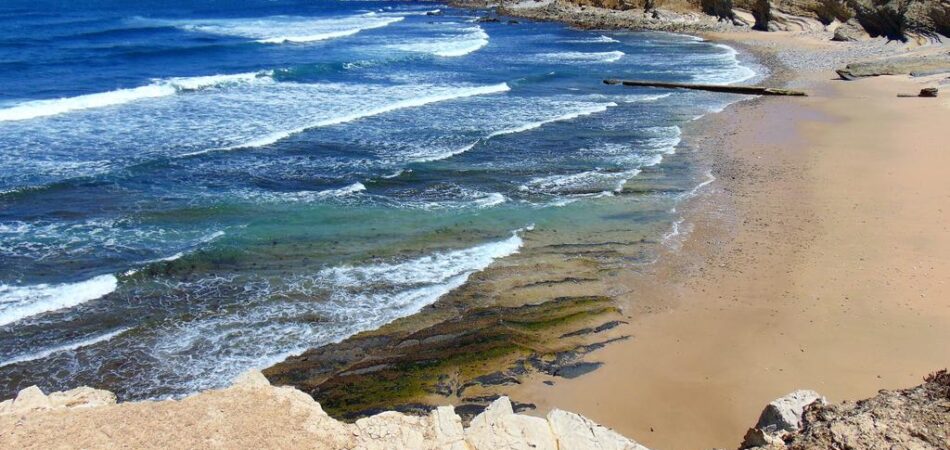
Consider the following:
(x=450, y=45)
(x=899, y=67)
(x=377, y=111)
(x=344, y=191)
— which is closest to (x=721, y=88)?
(x=899, y=67)

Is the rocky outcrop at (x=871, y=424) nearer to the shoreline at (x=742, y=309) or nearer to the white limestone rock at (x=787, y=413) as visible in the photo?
the white limestone rock at (x=787, y=413)

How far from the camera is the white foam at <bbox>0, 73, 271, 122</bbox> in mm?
25719

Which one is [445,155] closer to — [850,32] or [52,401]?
[52,401]

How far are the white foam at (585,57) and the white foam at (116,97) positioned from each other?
1605cm

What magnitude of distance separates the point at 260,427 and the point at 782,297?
9558 millimetres

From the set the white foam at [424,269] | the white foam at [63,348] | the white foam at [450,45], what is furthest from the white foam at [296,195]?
the white foam at [450,45]

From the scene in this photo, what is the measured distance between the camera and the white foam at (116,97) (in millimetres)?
25719

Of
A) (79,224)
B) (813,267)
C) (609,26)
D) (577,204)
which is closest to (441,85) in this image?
(577,204)

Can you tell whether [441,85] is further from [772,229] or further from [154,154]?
[772,229]

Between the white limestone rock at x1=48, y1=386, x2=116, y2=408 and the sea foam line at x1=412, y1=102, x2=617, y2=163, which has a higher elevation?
the white limestone rock at x1=48, y1=386, x2=116, y2=408

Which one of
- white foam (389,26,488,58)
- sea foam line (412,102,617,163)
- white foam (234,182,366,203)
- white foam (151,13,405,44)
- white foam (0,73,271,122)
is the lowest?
white foam (234,182,366,203)

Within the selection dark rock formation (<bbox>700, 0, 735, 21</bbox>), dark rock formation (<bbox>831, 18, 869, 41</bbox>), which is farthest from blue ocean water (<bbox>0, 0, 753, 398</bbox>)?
dark rock formation (<bbox>700, 0, 735, 21</bbox>)

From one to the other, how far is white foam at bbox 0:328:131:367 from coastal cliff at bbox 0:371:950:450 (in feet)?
13.9

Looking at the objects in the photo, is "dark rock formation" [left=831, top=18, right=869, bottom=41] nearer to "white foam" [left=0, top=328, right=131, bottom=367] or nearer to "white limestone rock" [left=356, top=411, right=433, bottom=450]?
"white foam" [left=0, top=328, right=131, bottom=367]
